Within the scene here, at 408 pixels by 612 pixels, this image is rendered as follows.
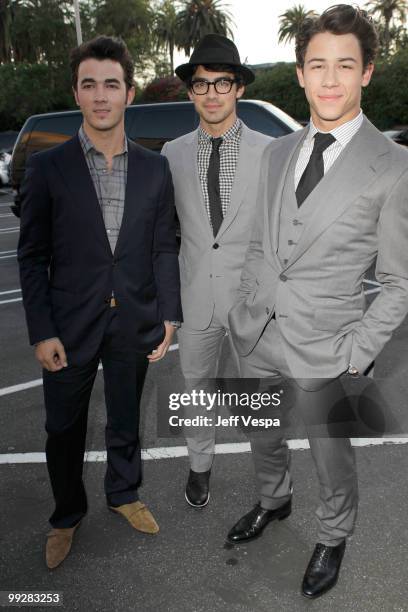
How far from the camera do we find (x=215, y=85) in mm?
2959

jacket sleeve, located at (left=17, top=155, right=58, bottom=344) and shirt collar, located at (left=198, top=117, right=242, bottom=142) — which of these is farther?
shirt collar, located at (left=198, top=117, right=242, bottom=142)

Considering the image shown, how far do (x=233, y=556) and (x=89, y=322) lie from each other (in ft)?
4.36

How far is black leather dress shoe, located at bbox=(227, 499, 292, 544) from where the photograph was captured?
285 centimetres

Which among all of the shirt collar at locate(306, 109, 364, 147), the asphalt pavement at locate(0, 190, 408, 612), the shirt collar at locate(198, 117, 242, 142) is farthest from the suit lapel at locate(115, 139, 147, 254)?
the asphalt pavement at locate(0, 190, 408, 612)

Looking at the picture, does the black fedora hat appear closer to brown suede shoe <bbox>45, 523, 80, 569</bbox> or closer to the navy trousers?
the navy trousers

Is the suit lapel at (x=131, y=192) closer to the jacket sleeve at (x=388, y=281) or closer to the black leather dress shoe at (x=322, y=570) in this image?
the jacket sleeve at (x=388, y=281)

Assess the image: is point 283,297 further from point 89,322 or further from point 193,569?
point 193,569

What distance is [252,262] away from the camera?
2.71 m

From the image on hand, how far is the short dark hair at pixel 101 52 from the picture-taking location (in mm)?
2586

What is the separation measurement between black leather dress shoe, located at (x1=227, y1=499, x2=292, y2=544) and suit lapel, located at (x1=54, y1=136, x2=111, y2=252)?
62.1 inches

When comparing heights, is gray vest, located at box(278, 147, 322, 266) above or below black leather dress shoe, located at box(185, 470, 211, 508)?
above

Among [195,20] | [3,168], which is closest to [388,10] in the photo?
[195,20]

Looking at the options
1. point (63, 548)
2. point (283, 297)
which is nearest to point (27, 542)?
point (63, 548)

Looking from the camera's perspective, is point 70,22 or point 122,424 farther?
point 70,22
